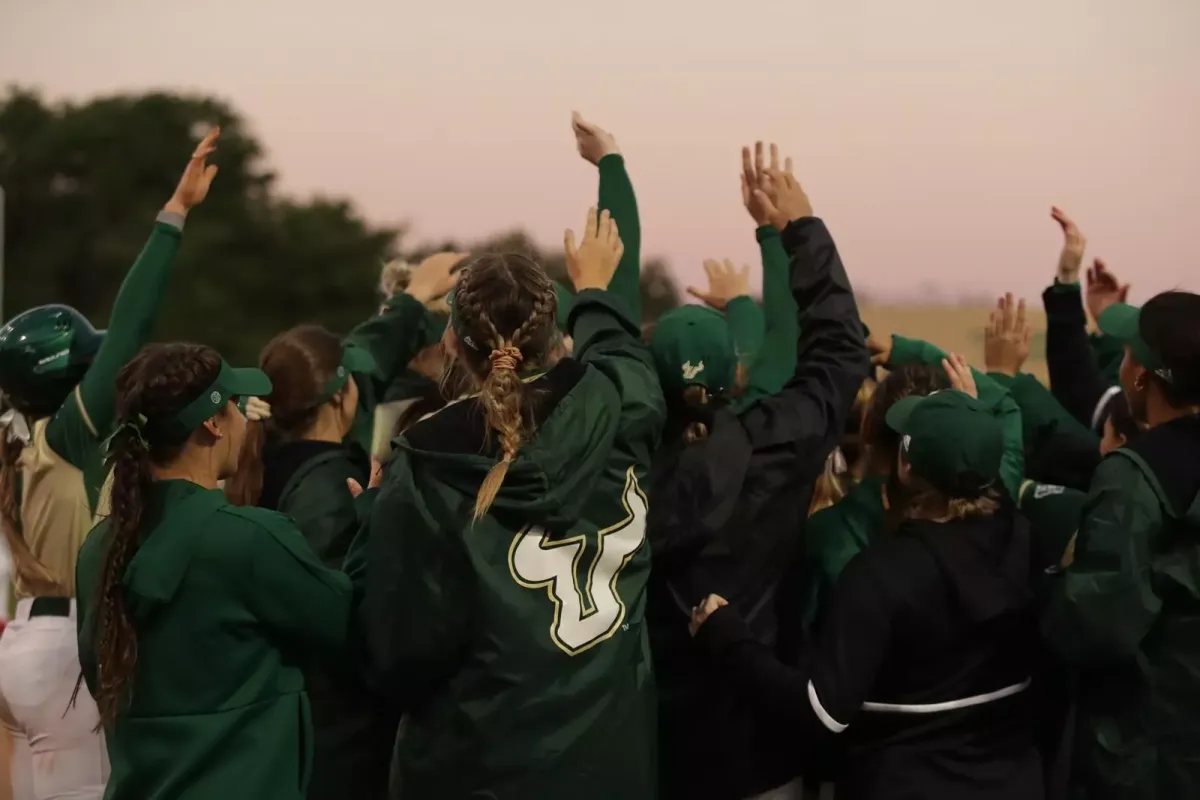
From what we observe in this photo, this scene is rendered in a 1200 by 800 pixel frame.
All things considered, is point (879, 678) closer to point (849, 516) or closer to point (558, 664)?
point (849, 516)

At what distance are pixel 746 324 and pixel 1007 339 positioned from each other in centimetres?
56

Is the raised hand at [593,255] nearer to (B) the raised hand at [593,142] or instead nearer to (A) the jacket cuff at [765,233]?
(B) the raised hand at [593,142]

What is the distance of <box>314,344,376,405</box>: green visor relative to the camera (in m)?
2.05

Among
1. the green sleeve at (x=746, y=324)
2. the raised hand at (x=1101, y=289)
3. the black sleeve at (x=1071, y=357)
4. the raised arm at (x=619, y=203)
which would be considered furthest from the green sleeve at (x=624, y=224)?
the raised hand at (x=1101, y=289)

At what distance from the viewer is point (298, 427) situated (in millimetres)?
2072

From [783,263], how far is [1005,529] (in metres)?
0.73

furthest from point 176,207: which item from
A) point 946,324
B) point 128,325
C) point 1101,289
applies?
point 946,324

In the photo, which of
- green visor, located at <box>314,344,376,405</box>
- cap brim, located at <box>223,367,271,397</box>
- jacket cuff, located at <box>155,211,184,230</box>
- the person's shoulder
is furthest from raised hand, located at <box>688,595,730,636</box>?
jacket cuff, located at <box>155,211,184,230</box>

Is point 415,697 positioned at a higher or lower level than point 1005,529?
lower

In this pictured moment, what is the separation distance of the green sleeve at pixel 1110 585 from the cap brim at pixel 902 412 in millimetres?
300

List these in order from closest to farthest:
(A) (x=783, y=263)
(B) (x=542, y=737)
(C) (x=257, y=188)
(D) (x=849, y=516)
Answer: (B) (x=542, y=737) → (D) (x=849, y=516) → (A) (x=783, y=263) → (C) (x=257, y=188)

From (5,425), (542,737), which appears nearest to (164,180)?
(5,425)

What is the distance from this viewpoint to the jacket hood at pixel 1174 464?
1588 mm

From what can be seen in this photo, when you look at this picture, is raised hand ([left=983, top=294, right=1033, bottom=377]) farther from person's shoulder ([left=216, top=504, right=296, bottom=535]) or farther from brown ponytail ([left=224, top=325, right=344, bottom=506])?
person's shoulder ([left=216, top=504, right=296, bottom=535])
